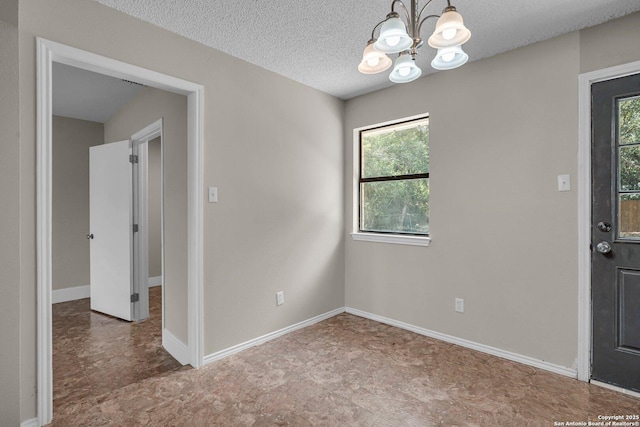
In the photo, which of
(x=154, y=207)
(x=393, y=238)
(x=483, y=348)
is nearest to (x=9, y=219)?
(x=393, y=238)

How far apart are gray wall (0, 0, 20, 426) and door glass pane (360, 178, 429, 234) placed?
2.90 metres

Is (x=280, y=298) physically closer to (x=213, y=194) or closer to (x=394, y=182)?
(x=213, y=194)

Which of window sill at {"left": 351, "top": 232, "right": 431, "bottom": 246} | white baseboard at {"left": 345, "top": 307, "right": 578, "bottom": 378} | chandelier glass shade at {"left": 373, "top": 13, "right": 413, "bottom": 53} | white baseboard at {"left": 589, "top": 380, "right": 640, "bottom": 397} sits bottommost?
white baseboard at {"left": 589, "top": 380, "right": 640, "bottom": 397}

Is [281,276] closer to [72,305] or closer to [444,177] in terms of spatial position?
[444,177]

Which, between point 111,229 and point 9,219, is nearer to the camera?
point 9,219

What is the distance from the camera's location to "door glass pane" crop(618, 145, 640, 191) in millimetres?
2062

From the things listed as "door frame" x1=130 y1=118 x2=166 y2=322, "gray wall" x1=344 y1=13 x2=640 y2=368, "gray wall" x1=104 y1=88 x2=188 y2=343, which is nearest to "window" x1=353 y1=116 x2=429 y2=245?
"gray wall" x1=344 y1=13 x2=640 y2=368

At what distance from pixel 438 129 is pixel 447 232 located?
93 centimetres

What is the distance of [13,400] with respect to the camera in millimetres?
1651

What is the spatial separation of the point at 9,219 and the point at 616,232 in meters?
3.52

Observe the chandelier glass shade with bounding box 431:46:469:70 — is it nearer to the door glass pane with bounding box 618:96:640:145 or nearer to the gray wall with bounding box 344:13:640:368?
the gray wall with bounding box 344:13:640:368

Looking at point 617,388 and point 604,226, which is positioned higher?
point 604,226

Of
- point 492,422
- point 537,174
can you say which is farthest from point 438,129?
point 492,422

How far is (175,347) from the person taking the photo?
2682 millimetres
